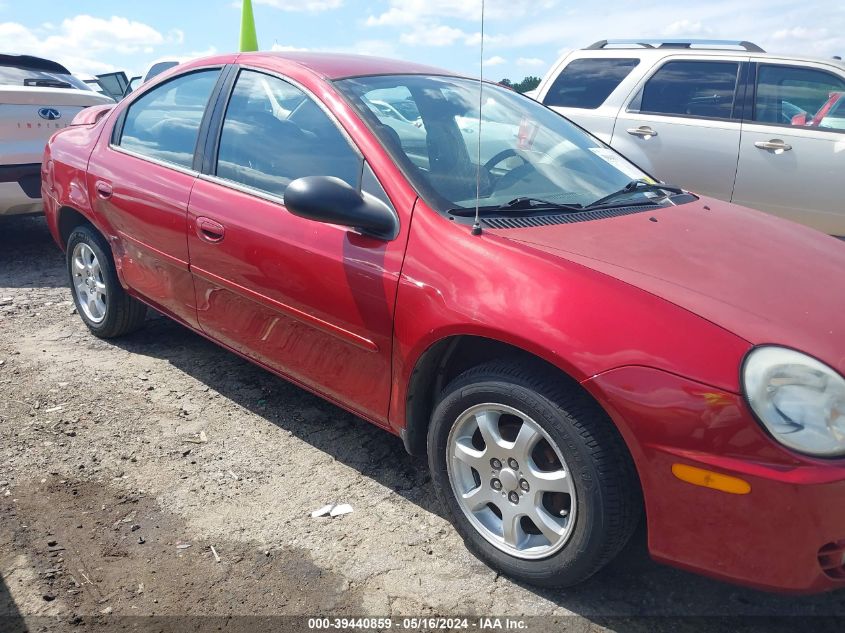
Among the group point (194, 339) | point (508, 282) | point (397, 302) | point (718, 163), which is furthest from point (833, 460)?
point (718, 163)

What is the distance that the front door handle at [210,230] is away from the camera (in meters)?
3.15

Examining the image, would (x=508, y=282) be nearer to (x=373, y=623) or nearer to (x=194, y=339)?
(x=373, y=623)

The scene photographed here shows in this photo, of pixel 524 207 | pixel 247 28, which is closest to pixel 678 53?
pixel 524 207

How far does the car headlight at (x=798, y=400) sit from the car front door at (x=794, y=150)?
4286mm

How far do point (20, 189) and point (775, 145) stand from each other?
229 inches

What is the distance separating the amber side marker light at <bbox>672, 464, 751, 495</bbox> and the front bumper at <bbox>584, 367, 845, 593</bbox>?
0.01 metres

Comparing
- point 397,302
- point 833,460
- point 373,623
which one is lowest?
point 373,623

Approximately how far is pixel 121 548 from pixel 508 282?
1.63 metres

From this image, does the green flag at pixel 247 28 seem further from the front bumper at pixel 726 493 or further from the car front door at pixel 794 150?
the front bumper at pixel 726 493

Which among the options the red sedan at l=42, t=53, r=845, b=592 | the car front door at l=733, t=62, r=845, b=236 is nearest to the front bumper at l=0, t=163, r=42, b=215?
the red sedan at l=42, t=53, r=845, b=592

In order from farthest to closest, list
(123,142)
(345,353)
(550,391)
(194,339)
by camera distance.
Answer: (194,339)
(123,142)
(345,353)
(550,391)

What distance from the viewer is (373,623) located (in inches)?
89.1

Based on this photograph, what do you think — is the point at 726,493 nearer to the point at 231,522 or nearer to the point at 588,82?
the point at 231,522

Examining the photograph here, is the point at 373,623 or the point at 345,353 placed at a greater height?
the point at 345,353
